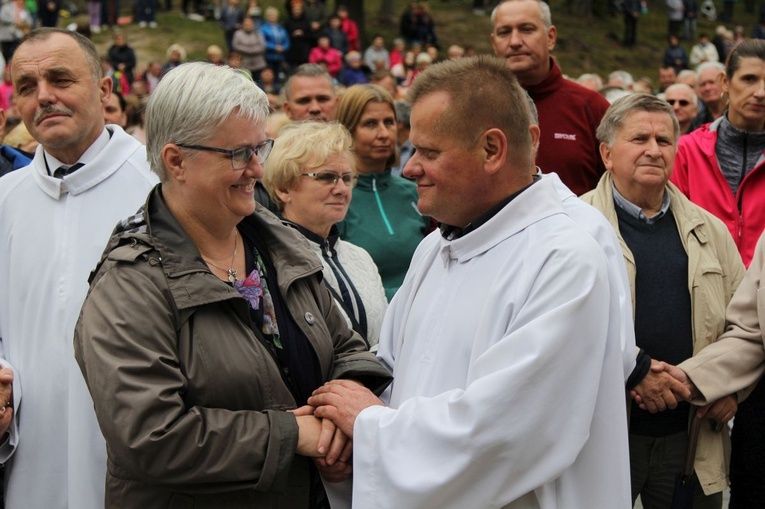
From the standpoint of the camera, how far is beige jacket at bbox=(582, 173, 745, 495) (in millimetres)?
4227

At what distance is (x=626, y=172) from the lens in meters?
4.45

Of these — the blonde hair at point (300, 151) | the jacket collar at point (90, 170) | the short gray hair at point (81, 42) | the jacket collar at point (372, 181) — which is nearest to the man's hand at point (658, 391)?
the blonde hair at point (300, 151)

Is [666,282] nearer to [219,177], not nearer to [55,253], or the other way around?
[219,177]

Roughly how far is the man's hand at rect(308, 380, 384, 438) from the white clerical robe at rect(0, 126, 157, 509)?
39.7 inches

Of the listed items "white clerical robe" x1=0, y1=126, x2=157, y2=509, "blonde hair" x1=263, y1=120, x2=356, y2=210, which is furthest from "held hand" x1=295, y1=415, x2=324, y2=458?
"blonde hair" x1=263, y1=120, x2=356, y2=210

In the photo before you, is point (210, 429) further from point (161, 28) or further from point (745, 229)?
point (161, 28)

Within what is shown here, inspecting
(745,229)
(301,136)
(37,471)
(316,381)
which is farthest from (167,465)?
(745,229)

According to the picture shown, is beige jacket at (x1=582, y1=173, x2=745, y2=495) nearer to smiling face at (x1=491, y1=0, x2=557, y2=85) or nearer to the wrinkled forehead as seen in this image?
smiling face at (x1=491, y1=0, x2=557, y2=85)

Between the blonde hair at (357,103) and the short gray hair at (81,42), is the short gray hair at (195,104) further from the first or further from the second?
the blonde hair at (357,103)

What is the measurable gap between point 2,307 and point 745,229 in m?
3.67

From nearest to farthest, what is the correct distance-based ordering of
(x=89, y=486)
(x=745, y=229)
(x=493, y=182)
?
(x=493, y=182), (x=89, y=486), (x=745, y=229)

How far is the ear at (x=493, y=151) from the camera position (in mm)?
2725

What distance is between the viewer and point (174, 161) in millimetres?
2816

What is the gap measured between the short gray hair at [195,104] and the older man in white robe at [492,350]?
514 millimetres
